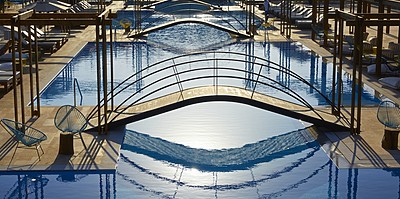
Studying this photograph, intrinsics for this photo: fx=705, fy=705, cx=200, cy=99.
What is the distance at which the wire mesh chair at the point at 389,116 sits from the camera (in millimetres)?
12492

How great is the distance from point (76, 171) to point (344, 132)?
5327 millimetres

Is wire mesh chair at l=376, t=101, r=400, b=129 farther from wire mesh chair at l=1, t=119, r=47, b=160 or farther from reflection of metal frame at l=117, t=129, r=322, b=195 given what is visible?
wire mesh chair at l=1, t=119, r=47, b=160

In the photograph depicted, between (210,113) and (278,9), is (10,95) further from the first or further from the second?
(278,9)

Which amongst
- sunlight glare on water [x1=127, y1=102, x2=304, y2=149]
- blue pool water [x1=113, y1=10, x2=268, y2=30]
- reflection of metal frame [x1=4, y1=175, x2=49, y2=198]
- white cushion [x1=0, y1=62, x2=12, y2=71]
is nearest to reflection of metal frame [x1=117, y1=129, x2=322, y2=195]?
sunlight glare on water [x1=127, y1=102, x2=304, y2=149]

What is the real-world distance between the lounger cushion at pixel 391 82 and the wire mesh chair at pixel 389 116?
520cm

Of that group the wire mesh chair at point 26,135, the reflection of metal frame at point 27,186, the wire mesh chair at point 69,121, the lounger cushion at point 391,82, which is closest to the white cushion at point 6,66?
the wire mesh chair at point 26,135

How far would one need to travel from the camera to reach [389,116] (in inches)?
499

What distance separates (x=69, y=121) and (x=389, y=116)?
5700mm

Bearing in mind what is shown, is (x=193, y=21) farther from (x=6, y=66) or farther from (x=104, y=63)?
(x=104, y=63)

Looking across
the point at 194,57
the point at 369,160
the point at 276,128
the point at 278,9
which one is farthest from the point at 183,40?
the point at 369,160

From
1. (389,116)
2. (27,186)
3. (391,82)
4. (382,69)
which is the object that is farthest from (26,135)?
(382,69)

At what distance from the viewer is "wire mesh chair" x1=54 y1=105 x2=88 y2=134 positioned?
479 inches

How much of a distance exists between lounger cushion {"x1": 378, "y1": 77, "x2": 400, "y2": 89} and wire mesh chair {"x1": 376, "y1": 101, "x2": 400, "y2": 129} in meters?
5.20

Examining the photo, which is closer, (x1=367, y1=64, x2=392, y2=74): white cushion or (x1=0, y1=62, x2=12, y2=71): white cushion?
(x1=0, y1=62, x2=12, y2=71): white cushion
